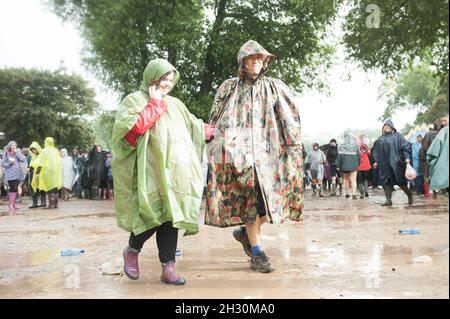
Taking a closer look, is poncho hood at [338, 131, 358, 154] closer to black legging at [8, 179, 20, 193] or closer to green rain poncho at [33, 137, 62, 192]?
green rain poncho at [33, 137, 62, 192]

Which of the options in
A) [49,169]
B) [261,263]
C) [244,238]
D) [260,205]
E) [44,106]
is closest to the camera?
[261,263]

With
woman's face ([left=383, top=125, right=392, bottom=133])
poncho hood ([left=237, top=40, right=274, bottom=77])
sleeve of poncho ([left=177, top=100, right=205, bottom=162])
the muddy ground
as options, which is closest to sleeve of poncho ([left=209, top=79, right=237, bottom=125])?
poncho hood ([left=237, top=40, right=274, bottom=77])

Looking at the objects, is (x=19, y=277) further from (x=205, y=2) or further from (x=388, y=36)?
(x=205, y=2)

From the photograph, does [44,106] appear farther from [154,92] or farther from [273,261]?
[154,92]

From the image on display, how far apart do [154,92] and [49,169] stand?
11.0m

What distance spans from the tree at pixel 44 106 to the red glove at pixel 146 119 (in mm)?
42201

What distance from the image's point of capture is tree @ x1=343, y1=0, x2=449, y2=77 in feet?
43.7

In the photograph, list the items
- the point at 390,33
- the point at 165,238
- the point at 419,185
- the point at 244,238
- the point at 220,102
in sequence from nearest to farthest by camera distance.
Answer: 1. the point at 165,238
2. the point at 220,102
3. the point at 244,238
4. the point at 419,185
5. the point at 390,33

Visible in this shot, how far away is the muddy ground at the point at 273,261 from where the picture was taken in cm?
387

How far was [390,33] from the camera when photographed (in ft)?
49.8

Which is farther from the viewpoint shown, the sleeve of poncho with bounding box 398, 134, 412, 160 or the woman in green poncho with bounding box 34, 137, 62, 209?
the woman in green poncho with bounding box 34, 137, 62, 209

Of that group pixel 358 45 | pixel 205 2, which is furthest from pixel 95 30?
pixel 358 45

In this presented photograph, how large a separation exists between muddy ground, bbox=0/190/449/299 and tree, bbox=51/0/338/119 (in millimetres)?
10989

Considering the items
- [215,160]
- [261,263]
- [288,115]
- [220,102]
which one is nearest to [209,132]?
[215,160]
